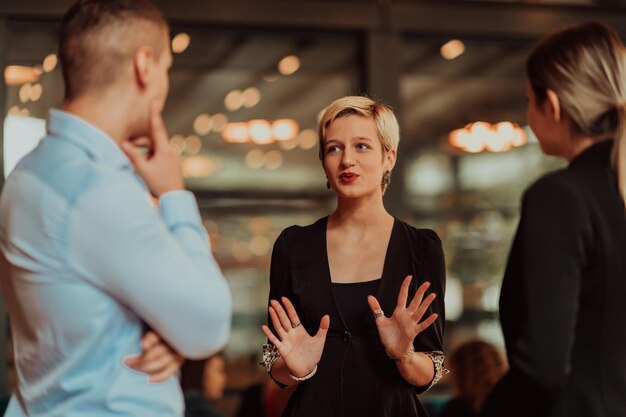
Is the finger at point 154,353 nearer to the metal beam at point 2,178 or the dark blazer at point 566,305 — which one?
the dark blazer at point 566,305

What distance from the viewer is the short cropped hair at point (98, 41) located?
1565 mm

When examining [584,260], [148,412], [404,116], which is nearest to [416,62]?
[404,116]

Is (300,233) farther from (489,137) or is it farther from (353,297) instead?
(489,137)

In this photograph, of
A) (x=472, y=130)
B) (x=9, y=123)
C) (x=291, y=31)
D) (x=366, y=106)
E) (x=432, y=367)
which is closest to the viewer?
(x=432, y=367)

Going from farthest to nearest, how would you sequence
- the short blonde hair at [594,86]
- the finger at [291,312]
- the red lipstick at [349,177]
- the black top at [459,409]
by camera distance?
the black top at [459,409] < the red lipstick at [349,177] < the finger at [291,312] < the short blonde hair at [594,86]

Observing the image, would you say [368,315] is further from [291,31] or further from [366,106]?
[291,31]

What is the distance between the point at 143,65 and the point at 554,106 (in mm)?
856

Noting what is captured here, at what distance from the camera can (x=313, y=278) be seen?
2.56m

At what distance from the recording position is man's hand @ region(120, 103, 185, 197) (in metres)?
1.58

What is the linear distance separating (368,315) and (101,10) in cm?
123

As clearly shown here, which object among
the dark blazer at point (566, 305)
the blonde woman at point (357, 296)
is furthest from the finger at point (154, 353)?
the blonde woman at point (357, 296)

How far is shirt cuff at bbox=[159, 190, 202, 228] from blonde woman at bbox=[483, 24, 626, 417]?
66 cm

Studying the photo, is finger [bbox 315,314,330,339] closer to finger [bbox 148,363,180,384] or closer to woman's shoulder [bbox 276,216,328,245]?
woman's shoulder [bbox 276,216,328,245]

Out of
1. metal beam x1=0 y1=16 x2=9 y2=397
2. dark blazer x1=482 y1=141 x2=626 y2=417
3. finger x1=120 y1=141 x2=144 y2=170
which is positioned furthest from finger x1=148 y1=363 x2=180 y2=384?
metal beam x1=0 y1=16 x2=9 y2=397
